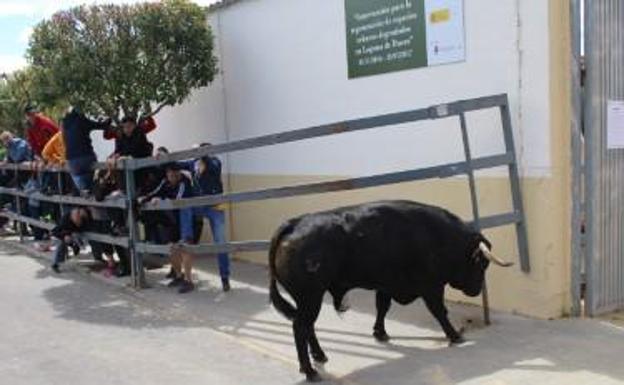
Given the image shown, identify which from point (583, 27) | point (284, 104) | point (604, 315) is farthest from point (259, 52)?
point (604, 315)

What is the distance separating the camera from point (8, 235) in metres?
14.7

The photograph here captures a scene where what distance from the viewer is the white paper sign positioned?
6.88 m

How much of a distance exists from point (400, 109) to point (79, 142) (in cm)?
412

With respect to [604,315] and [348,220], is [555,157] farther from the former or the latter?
[348,220]

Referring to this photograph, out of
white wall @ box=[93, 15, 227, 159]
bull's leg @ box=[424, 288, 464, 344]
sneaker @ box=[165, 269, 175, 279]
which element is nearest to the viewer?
bull's leg @ box=[424, 288, 464, 344]

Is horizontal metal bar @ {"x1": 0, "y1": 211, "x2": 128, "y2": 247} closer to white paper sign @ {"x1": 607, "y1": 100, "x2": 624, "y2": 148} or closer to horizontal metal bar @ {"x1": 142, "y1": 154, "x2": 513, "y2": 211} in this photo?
horizontal metal bar @ {"x1": 142, "y1": 154, "x2": 513, "y2": 211}

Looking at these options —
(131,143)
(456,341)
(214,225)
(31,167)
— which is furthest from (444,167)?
(31,167)

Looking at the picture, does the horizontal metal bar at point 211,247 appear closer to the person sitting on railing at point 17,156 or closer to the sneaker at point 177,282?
the sneaker at point 177,282

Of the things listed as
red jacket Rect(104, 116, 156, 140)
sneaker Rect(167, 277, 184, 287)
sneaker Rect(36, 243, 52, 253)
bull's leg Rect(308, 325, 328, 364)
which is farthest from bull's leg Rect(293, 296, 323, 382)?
sneaker Rect(36, 243, 52, 253)

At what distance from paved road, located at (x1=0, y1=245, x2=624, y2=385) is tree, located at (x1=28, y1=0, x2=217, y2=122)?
267cm

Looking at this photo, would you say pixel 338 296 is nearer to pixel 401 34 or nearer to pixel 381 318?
pixel 381 318

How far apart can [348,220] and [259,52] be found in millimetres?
4763

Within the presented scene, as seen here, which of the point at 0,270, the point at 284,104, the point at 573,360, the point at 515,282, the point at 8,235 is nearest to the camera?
the point at 573,360

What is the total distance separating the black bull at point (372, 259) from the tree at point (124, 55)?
16.0 ft
